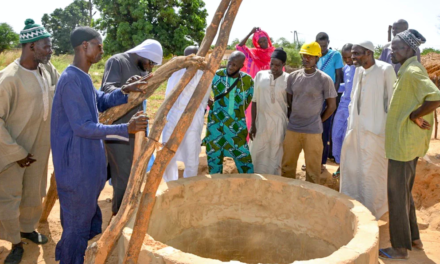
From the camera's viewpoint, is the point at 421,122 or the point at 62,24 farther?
the point at 62,24

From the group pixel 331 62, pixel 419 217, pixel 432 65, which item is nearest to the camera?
pixel 419 217

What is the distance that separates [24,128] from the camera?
3.48 m

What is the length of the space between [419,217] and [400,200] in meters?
1.62

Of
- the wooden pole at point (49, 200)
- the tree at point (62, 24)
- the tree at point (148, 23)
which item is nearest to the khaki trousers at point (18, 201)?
the wooden pole at point (49, 200)

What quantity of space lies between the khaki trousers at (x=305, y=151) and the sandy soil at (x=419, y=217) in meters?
0.67

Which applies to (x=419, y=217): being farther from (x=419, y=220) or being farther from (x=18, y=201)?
(x=18, y=201)

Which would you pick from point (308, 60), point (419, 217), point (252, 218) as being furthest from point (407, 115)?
point (419, 217)

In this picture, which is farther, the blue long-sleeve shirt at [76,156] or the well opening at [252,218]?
the well opening at [252,218]

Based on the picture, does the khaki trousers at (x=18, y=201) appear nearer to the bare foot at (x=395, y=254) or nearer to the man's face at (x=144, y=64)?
the man's face at (x=144, y=64)

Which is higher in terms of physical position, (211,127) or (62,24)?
(62,24)

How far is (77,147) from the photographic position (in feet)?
9.02

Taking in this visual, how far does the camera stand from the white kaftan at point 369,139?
3.89 meters

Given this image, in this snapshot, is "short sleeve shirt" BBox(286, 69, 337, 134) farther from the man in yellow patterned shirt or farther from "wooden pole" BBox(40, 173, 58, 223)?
"wooden pole" BBox(40, 173, 58, 223)

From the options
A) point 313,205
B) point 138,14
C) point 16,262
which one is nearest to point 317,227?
point 313,205
